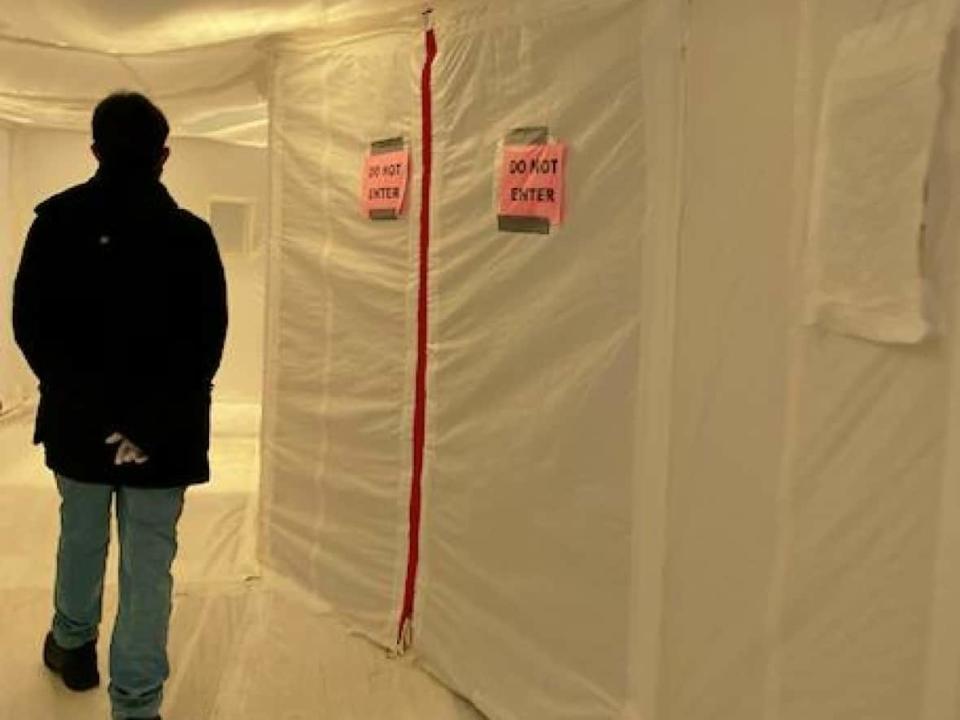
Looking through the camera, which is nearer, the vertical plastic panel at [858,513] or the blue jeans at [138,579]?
the vertical plastic panel at [858,513]

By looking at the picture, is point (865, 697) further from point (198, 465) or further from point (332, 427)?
point (332, 427)

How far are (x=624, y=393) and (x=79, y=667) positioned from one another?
1.43 metres

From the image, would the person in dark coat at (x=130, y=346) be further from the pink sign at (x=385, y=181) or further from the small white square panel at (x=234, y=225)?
the small white square panel at (x=234, y=225)

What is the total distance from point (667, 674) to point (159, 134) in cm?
143

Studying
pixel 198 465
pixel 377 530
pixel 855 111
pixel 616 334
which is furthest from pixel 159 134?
pixel 855 111

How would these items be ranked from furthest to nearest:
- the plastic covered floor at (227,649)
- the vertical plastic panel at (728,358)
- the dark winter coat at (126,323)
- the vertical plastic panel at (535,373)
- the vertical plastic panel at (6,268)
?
the vertical plastic panel at (6,268), the plastic covered floor at (227,649), the dark winter coat at (126,323), the vertical plastic panel at (535,373), the vertical plastic panel at (728,358)

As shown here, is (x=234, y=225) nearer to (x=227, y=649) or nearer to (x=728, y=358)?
(x=227, y=649)

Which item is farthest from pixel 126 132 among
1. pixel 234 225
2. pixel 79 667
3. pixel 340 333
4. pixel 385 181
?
pixel 234 225

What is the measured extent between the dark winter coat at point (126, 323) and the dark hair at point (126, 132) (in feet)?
0.13

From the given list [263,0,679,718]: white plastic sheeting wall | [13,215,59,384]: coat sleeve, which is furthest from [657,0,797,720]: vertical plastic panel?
[13,215,59,384]: coat sleeve

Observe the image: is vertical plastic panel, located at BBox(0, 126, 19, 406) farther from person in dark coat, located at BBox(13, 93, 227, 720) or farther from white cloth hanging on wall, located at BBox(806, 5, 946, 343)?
white cloth hanging on wall, located at BBox(806, 5, 946, 343)

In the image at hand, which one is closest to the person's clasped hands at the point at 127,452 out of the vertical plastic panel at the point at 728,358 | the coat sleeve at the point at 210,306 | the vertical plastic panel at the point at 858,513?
the coat sleeve at the point at 210,306

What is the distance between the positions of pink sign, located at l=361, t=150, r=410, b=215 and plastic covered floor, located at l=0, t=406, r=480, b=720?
1.14 metres

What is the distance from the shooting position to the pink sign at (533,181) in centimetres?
209
